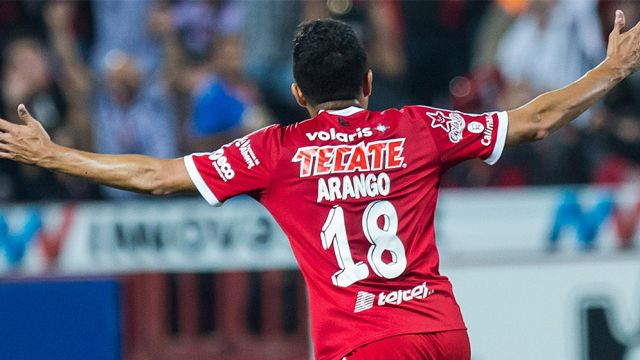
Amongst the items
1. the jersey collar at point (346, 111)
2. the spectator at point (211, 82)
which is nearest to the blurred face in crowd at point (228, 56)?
the spectator at point (211, 82)

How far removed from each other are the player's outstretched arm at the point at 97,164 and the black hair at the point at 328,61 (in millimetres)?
577

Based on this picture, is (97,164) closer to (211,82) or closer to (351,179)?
(351,179)

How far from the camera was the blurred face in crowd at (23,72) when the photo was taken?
9.40m

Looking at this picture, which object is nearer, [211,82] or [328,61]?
[328,61]

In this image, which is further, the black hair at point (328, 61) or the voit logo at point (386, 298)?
the black hair at point (328, 61)

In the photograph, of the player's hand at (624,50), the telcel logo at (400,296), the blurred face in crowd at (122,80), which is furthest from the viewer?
the blurred face in crowd at (122,80)

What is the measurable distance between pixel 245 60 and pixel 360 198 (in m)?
5.45

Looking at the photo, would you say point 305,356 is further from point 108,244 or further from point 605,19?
point 605,19

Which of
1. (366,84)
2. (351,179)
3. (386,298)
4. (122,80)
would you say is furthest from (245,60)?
(386,298)

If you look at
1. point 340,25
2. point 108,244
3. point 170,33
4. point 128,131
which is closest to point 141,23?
point 170,33

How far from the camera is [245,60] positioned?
9492mm

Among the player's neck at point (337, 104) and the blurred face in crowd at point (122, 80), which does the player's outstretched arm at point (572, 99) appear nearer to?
the player's neck at point (337, 104)

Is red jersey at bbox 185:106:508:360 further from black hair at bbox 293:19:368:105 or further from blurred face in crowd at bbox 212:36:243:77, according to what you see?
blurred face in crowd at bbox 212:36:243:77

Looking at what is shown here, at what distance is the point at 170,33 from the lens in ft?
31.4
